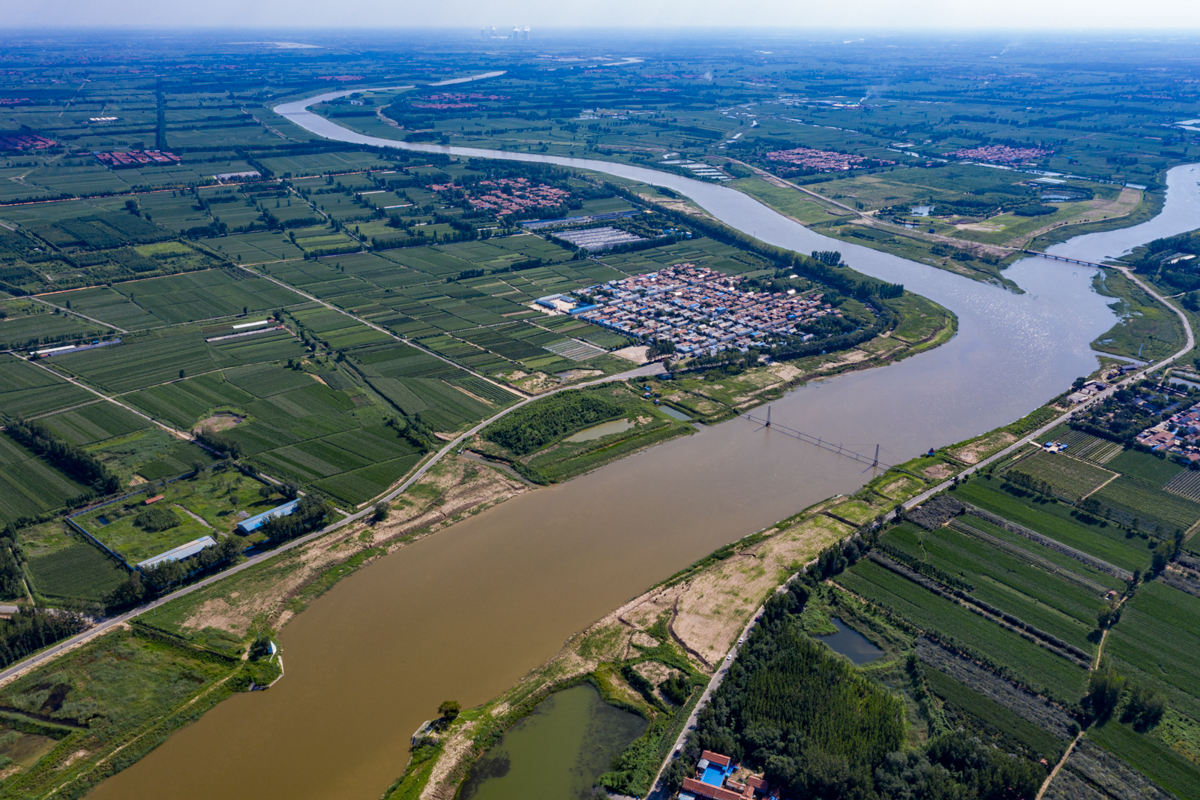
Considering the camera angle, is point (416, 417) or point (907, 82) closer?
point (416, 417)

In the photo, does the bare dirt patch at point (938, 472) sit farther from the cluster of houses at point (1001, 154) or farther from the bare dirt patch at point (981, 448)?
the cluster of houses at point (1001, 154)

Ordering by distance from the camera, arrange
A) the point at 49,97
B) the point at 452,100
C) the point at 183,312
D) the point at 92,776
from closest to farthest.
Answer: the point at 92,776 → the point at 183,312 → the point at 49,97 → the point at 452,100

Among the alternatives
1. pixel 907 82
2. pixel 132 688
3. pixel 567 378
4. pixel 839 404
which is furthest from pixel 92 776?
pixel 907 82

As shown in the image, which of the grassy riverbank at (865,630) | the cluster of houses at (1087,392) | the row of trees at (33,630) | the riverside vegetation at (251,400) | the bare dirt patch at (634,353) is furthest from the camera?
the bare dirt patch at (634,353)

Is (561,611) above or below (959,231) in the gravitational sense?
below

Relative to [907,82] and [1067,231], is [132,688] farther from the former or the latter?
[907,82]

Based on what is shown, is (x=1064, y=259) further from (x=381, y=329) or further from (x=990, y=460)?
(x=381, y=329)

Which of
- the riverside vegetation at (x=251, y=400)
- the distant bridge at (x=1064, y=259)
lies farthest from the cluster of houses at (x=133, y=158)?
Result: the distant bridge at (x=1064, y=259)

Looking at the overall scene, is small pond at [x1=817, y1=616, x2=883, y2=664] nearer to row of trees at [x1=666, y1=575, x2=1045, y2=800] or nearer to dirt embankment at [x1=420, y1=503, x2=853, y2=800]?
row of trees at [x1=666, y1=575, x2=1045, y2=800]
